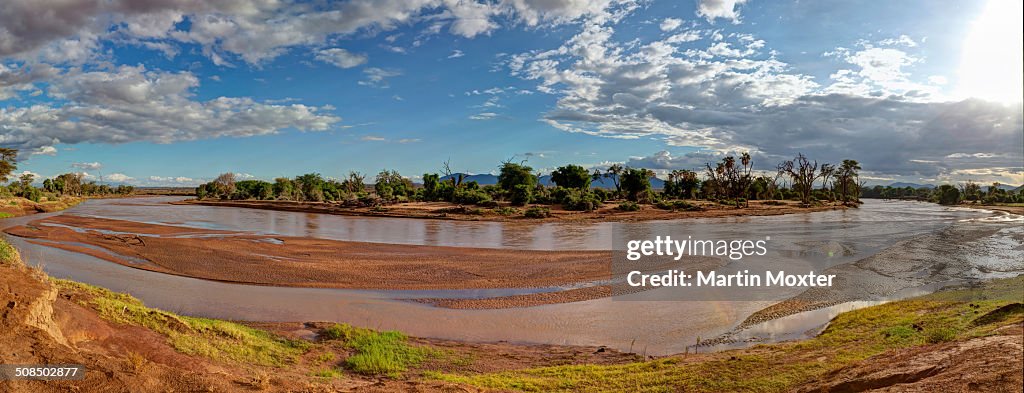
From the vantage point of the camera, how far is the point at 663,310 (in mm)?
15969

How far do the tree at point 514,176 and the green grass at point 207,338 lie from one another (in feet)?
255

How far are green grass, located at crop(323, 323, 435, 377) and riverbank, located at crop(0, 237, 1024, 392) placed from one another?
1.6 inches

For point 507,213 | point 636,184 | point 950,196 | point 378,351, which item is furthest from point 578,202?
point 950,196

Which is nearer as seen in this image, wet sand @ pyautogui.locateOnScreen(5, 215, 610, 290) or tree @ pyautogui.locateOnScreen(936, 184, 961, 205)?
wet sand @ pyautogui.locateOnScreen(5, 215, 610, 290)

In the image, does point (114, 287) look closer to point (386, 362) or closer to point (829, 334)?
point (386, 362)

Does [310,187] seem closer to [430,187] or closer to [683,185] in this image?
[430,187]

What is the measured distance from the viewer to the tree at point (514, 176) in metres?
89.9

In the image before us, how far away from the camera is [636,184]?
280 ft

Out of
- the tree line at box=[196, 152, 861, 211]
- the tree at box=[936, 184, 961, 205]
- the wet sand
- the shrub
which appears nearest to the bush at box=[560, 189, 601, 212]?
the tree line at box=[196, 152, 861, 211]

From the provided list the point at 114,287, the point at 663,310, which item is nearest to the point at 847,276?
the point at 663,310

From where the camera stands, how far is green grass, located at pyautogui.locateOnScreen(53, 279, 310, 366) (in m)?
9.05

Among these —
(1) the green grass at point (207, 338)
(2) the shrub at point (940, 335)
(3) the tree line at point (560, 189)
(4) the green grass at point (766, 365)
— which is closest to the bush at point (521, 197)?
(3) the tree line at point (560, 189)

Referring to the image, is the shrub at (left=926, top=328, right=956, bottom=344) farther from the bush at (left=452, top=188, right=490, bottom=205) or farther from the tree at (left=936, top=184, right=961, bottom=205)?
the tree at (left=936, top=184, right=961, bottom=205)

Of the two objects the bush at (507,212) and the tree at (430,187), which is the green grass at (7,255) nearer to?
the bush at (507,212)
